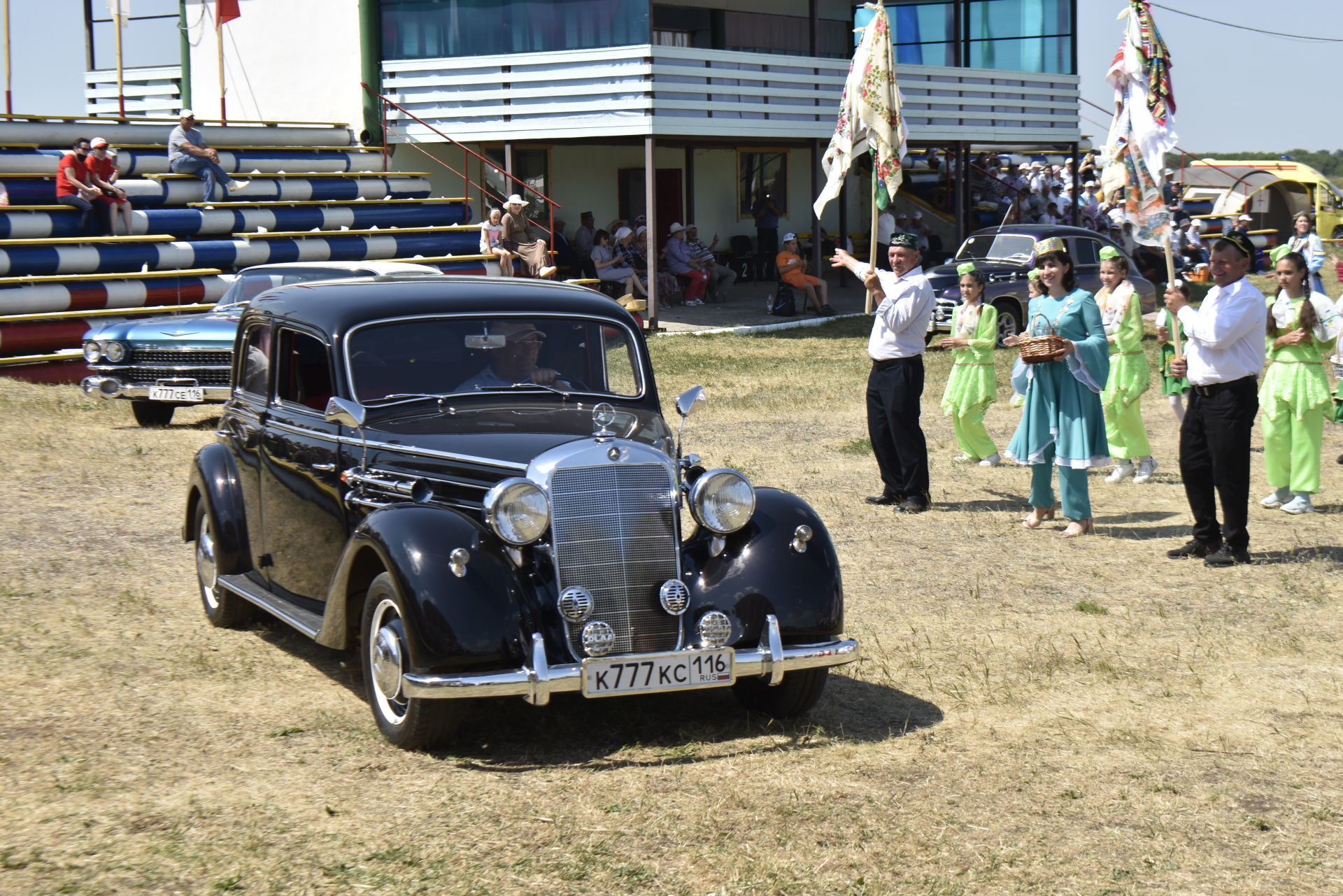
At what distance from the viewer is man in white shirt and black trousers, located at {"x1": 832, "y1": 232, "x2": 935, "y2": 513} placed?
32.0 feet

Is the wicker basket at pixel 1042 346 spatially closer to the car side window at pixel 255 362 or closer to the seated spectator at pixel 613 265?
the car side window at pixel 255 362

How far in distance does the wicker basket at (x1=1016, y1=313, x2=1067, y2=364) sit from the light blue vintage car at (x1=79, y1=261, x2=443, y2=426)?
21.9 ft

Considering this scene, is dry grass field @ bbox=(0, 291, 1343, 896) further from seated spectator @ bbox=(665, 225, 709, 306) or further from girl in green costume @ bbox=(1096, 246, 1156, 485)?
seated spectator @ bbox=(665, 225, 709, 306)

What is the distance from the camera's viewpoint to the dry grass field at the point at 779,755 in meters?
4.34

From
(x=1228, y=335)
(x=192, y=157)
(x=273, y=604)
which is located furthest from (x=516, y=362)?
(x=192, y=157)

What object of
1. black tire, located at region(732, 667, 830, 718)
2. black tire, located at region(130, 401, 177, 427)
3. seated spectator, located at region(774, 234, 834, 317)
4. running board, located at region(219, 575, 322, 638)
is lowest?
black tire, located at region(732, 667, 830, 718)

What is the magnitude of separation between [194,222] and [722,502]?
56.1 feet

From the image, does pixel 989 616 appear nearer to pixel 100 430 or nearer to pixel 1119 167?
pixel 1119 167

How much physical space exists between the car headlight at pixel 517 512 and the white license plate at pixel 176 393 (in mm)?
8832

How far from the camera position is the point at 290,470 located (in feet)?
21.7

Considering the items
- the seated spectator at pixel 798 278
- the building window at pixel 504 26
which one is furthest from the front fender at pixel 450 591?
the seated spectator at pixel 798 278

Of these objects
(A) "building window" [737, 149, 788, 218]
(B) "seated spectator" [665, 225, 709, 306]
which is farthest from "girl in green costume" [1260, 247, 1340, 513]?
(A) "building window" [737, 149, 788, 218]

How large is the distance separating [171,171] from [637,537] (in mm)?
18530

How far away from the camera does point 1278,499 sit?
10.1 metres
